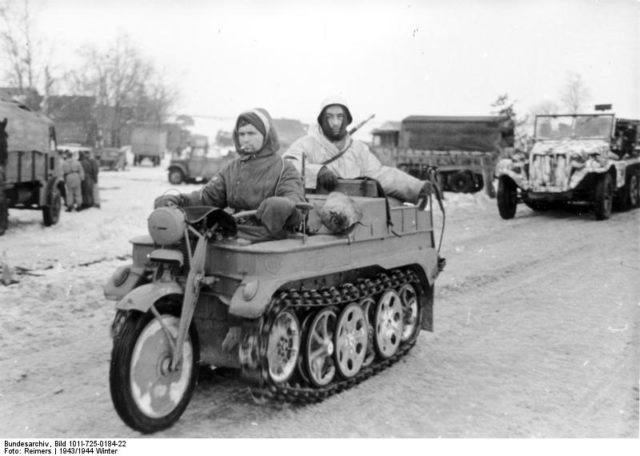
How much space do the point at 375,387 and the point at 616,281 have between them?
549cm

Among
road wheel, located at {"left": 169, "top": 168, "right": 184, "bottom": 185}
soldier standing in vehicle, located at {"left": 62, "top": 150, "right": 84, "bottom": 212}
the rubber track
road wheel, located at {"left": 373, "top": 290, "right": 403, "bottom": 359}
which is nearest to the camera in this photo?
the rubber track

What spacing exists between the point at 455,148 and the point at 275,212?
80.3ft

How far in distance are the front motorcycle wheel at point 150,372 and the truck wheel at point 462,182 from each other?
71.7 feet

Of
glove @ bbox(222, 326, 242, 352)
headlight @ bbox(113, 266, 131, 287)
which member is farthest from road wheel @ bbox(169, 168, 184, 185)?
glove @ bbox(222, 326, 242, 352)

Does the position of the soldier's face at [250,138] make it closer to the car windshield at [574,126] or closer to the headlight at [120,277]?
the headlight at [120,277]

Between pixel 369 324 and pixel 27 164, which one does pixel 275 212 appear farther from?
pixel 27 164

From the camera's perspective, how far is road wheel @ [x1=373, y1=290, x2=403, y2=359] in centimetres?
609

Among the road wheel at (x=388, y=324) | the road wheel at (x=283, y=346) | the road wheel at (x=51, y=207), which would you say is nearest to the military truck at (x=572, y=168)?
the road wheel at (x=51, y=207)

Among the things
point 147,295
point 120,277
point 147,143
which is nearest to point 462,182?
point 120,277

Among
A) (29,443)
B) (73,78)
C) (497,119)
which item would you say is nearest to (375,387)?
(29,443)

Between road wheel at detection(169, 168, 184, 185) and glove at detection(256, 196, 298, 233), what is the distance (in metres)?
26.7

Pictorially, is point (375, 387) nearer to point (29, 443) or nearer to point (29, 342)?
point (29, 443)

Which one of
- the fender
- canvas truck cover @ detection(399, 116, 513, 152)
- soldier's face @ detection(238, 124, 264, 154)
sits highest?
canvas truck cover @ detection(399, 116, 513, 152)

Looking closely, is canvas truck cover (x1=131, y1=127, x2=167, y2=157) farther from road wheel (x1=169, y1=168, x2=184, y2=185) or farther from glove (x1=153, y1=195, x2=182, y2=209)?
glove (x1=153, y1=195, x2=182, y2=209)
